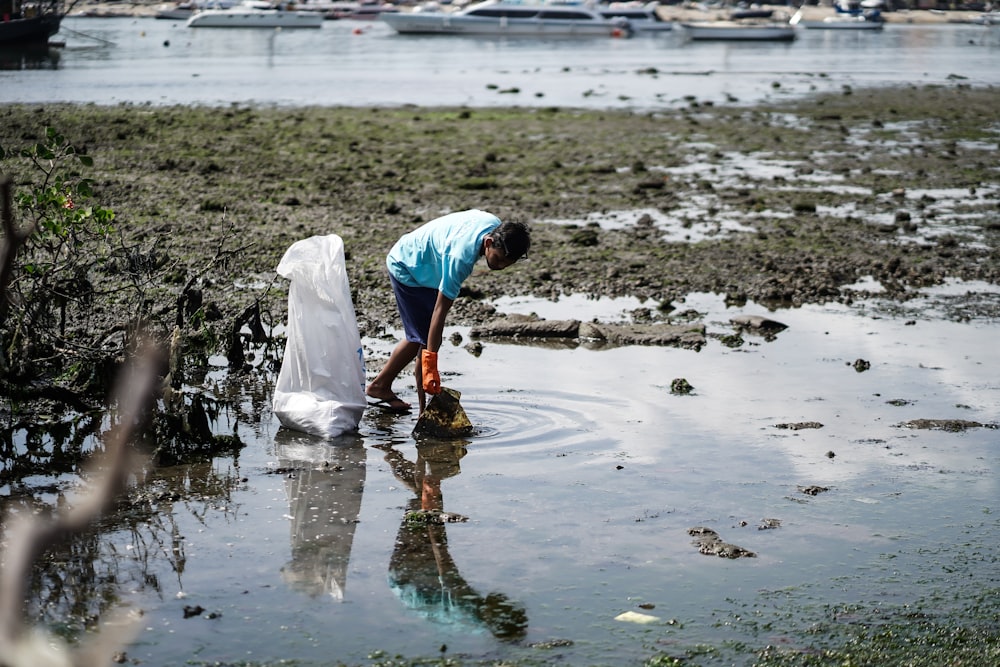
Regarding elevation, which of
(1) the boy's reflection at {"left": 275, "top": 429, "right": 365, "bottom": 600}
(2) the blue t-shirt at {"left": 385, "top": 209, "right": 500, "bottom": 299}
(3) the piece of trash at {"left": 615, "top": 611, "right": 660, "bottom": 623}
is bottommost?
(1) the boy's reflection at {"left": 275, "top": 429, "right": 365, "bottom": 600}

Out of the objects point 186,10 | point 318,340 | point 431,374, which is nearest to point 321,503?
point 431,374

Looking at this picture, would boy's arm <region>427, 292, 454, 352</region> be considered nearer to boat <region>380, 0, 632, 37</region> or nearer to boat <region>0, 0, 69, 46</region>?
boat <region>0, 0, 69, 46</region>

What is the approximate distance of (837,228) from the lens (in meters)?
11.7

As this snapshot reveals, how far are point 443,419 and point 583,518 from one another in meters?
1.28

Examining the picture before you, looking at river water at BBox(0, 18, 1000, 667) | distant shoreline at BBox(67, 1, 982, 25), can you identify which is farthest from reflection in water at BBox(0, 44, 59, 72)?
distant shoreline at BBox(67, 1, 982, 25)

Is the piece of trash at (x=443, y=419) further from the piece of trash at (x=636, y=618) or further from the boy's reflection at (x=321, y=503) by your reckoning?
the piece of trash at (x=636, y=618)

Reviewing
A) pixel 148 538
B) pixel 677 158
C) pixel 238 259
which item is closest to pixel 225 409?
pixel 148 538

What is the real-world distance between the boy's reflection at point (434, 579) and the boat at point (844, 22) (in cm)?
7790

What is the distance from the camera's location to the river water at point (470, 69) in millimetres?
27047

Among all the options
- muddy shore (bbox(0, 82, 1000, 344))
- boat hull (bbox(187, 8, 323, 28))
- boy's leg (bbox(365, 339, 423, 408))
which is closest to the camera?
boy's leg (bbox(365, 339, 423, 408))

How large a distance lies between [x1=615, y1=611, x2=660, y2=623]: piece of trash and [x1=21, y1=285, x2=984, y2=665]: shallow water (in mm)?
18

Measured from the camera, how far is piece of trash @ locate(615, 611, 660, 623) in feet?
14.1

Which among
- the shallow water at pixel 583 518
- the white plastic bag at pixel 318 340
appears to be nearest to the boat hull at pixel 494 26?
the shallow water at pixel 583 518

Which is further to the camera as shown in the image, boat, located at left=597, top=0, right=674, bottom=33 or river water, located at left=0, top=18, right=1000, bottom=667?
boat, located at left=597, top=0, right=674, bottom=33
